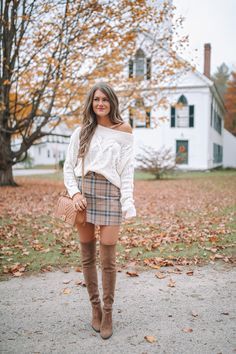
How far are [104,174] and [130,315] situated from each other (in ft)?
4.87

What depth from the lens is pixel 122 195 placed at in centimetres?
294

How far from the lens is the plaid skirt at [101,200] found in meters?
2.90

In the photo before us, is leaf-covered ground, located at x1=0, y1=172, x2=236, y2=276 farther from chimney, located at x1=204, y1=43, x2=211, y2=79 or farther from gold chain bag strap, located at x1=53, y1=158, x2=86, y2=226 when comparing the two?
chimney, located at x1=204, y1=43, x2=211, y2=79

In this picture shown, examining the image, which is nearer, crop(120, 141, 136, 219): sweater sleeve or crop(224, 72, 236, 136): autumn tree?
crop(120, 141, 136, 219): sweater sleeve

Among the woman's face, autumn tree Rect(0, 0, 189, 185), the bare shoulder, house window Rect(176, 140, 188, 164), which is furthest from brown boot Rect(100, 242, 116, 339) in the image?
house window Rect(176, 140, 188, 164)

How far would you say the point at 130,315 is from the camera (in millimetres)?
3305

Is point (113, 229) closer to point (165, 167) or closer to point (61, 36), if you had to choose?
point (61, 36)

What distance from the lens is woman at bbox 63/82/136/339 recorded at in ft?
9.53

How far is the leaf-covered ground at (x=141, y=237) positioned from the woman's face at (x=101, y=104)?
2376 mm

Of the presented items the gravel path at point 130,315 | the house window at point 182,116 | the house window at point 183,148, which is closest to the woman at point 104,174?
the gravel path at point 130,315

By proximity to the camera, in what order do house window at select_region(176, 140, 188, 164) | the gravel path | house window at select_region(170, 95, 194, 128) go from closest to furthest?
the gravel path, house window at select_region(170, 95, 194, 128), house window at select_region(176, 140, 188, 164)

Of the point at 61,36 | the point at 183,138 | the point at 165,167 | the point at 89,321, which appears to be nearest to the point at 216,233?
the point at 89,321

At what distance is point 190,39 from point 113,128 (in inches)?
434

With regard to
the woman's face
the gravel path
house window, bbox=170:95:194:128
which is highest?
house window, bbox=170:95:194:128
